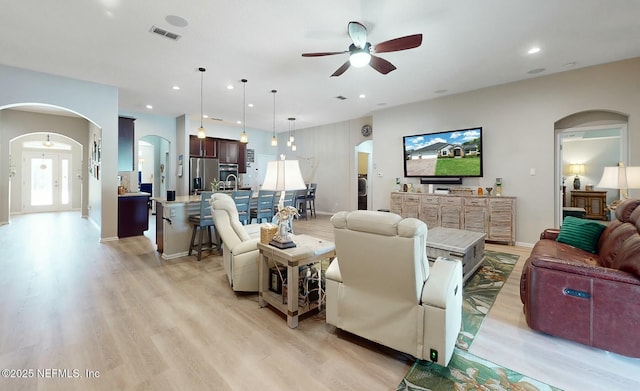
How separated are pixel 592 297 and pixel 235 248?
2.93 m

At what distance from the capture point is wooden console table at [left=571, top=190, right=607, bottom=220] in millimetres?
7512

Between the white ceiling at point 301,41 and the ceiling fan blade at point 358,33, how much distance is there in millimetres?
291

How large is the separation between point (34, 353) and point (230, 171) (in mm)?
7371

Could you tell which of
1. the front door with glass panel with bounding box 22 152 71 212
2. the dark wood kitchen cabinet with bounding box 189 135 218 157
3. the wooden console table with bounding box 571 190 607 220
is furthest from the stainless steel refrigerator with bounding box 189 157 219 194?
the wooden console table with bounding box 571 190 607 220

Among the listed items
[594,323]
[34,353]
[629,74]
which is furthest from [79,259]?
[629,74]

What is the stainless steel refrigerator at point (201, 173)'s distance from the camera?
7930 mm

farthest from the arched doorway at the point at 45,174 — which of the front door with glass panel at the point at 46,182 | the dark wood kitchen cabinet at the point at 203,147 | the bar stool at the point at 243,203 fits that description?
the bar stool at the point at 243,203

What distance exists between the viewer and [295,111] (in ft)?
23.2

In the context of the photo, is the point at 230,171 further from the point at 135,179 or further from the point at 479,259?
the point at 479,259

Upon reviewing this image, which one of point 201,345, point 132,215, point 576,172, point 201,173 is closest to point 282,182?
point 201,345

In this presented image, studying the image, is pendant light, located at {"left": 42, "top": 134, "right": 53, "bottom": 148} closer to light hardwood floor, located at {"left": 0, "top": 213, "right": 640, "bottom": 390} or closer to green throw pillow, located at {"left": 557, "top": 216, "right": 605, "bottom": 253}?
light hardwood floor, located at {"left": 0, "top": 213, "right": 640, "bottom": 390}

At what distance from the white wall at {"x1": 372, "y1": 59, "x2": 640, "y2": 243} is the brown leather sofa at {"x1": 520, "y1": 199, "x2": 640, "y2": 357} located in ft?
8.78

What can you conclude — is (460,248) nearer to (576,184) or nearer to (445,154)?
(445,154)

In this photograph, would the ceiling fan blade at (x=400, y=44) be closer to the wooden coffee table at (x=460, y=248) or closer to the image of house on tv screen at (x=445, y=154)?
the wooden coffee table at (x=460, y=248)
